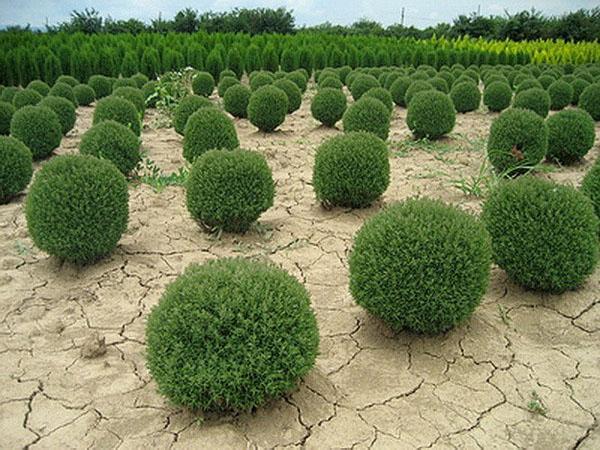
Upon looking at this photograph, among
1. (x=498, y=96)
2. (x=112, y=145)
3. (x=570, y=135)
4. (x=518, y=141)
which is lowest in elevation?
(x=498, y=96)

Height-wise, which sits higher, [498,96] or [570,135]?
[570,135]

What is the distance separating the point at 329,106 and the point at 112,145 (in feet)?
16.1

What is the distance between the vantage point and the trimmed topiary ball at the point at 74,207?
505 centimetres

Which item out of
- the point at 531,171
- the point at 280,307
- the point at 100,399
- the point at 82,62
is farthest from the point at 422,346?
the point at 82,62

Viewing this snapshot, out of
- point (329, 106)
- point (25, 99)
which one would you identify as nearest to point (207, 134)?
point (329, 106)

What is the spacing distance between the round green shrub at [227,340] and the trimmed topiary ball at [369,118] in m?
6.56

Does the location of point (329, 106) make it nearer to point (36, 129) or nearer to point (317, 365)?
point (36, 129)

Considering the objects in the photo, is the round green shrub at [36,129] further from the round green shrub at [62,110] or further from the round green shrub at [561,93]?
the round green shrub at [561,93]

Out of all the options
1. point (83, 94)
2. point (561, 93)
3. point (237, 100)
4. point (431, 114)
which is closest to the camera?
point (431, 114)

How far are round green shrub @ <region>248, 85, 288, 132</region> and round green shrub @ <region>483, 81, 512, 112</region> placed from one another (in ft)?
17.1

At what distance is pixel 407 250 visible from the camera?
3.92 m

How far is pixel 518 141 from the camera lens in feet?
25.8

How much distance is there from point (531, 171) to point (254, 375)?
6464 mm

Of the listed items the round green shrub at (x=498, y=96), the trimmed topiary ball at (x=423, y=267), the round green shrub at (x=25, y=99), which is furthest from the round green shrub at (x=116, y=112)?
the round green shrub at (x=498, y=96)
